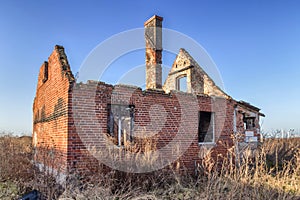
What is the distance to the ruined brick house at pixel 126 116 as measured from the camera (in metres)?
6.85

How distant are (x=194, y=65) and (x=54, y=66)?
8.34 metres

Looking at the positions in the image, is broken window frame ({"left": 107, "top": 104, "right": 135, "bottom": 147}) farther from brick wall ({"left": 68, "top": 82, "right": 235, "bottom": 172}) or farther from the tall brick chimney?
the tall brick chimney

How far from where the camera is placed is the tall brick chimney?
12.1 metres

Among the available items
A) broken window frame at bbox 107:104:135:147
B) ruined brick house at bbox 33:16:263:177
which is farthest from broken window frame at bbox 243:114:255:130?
broken window frame at bbox 107:104:135:147

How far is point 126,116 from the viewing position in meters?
7.85

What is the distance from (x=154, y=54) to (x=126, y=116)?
5.25 meters

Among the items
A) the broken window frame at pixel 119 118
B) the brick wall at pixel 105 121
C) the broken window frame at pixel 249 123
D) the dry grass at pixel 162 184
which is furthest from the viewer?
the broken window frame at pixel 249 123

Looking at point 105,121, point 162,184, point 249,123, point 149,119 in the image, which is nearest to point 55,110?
point 105,121

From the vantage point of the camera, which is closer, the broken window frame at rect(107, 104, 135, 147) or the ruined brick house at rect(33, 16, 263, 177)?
the ruined brick house at rect(33, 16, 263, 177)

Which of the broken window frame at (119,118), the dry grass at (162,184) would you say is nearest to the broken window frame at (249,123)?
the dry grass at (162,184)

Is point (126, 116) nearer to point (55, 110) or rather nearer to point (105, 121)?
point (105, 121)

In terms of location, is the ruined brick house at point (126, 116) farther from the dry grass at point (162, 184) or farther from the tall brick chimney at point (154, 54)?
the dry grass at point (162, 184)

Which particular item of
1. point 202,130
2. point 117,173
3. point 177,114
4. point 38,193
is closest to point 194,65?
point 202,130

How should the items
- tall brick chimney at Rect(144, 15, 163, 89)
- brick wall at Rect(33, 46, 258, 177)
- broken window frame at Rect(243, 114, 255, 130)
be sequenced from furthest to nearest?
tall brick chimney at Rect(144, 15, 163, 89)
broken window frame at Rect(243, 114, 255, 130)
brick wall at Rect(33, 46, 258, 177)
